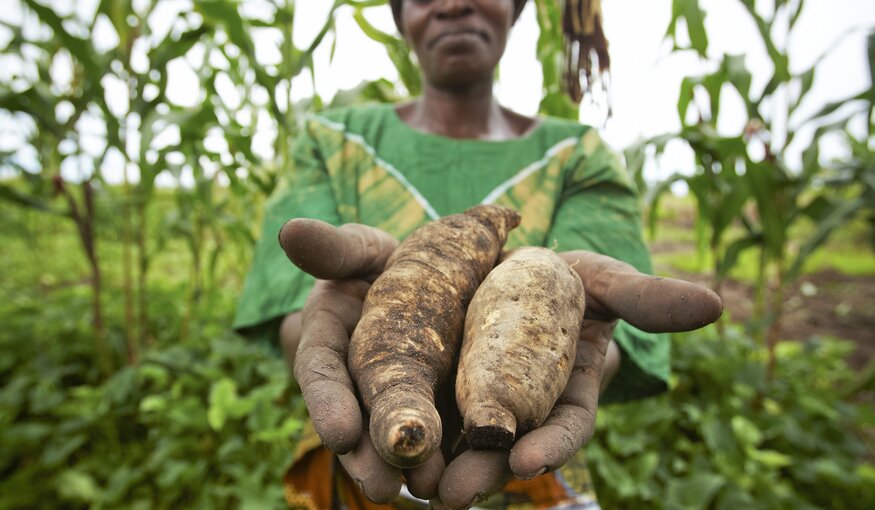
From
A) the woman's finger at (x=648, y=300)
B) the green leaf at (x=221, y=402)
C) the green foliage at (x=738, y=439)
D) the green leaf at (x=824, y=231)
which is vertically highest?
the woman's finger at (x=648, y=300)

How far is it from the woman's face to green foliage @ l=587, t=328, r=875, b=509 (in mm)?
1230

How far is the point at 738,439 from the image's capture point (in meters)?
1.78

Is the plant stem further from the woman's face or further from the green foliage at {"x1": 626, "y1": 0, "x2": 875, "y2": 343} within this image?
the woman's face

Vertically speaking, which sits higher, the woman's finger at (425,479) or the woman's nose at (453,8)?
the woman's nose at (453,8)

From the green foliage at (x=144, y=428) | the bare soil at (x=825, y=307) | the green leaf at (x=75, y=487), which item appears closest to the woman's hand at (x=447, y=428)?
the green foliage at (x=144, y=428)

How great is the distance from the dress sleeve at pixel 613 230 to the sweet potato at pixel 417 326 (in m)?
0.32

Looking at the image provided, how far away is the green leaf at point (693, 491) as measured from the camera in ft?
4.86

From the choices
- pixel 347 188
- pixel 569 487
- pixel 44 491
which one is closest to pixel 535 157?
pixel 347 188

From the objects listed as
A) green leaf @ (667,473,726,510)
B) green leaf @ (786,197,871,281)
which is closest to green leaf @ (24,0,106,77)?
green leaf @ (667,473,726,510)

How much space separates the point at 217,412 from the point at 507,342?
1.24 meters

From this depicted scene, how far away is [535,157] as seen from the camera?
130 cm

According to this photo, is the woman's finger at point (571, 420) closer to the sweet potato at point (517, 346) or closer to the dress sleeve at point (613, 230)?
the sweet potato at point (517, 346)

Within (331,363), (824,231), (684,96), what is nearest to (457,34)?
(331,363)

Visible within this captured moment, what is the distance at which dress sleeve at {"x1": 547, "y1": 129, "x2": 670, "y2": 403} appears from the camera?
3.64 ft
